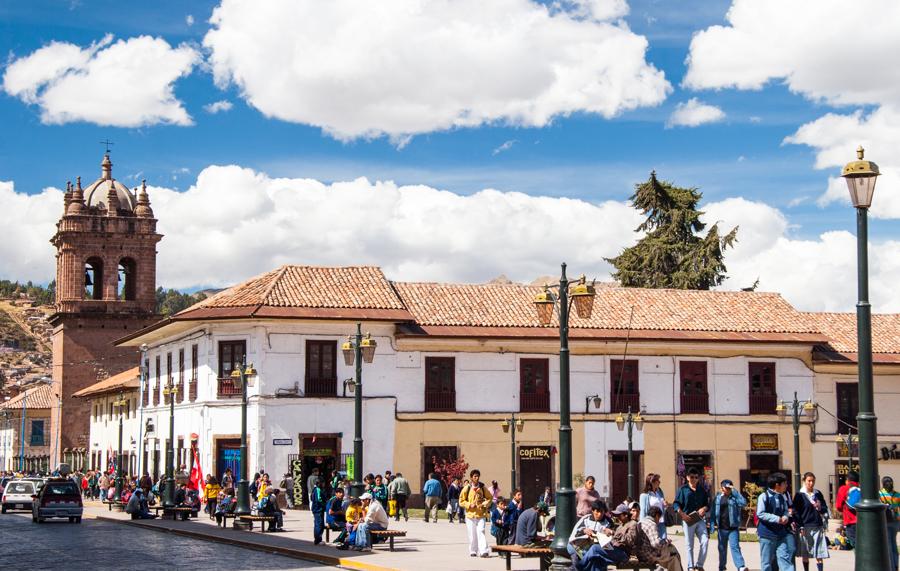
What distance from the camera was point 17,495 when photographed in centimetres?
4550

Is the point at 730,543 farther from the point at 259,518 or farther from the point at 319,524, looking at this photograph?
the point at 259,518

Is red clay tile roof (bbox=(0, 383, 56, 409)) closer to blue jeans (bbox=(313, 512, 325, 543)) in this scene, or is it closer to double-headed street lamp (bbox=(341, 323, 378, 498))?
double-headed street lamp (bbox=(341, 323, 378, 498))

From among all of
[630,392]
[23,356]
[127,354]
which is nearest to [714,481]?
[630,392]

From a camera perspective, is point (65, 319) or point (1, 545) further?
point (65, 319)

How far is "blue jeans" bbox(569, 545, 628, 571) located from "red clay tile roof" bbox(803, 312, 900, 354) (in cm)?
3370

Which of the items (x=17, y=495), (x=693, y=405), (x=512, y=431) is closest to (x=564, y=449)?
(x=512, y=431)

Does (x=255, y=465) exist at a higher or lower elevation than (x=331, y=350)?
lower

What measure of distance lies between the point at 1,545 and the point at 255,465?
1486 centimetres

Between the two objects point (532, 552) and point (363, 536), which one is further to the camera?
point (363, 536)

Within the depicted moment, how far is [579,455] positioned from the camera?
145 ft

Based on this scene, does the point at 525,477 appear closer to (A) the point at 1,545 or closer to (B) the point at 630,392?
(B) the point at 630,392

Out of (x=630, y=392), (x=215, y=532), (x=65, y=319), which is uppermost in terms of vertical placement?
(x=65, y=319)

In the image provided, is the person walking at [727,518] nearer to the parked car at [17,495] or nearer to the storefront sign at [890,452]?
the storefront sign at [890,452]

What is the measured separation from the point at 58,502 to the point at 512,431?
13.9 m
